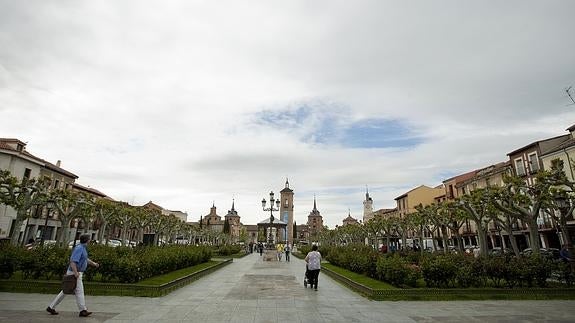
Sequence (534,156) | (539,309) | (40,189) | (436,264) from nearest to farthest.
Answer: (539,309), (436,264), (40,189), (534,156)

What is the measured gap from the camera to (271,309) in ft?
27.8

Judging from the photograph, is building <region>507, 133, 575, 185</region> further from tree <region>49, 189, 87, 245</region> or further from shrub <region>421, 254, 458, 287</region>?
tree <region>49, 189, 87, 245</region>

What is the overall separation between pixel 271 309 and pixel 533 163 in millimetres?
34848

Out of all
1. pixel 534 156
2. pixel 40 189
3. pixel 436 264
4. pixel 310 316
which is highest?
pixel 534 156

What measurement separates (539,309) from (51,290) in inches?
528

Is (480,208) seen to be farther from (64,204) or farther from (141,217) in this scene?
(141,217)

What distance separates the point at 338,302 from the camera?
9.70 m

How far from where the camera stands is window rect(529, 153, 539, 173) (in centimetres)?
3234

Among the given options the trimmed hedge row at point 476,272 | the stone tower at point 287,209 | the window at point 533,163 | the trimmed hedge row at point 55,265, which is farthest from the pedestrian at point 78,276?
the stone tower at point 287,209

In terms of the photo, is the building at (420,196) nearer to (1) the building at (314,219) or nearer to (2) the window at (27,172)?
(2) the window at (27,172)

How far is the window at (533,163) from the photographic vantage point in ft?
106

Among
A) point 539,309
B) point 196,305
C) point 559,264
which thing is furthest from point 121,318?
point 559,264

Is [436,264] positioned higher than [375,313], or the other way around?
[436,264]

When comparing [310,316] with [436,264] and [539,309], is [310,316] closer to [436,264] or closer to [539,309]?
[436,264]
